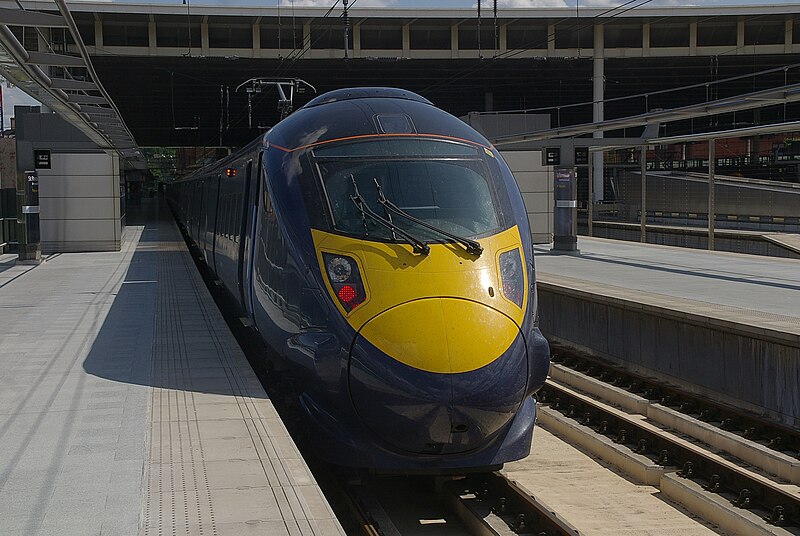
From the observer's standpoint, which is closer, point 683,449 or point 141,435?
point 141,435

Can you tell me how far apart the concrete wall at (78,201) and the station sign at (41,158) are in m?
2.98

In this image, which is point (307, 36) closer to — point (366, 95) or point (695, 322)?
point (695, 322)

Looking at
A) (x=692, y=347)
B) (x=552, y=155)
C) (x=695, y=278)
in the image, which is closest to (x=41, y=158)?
(x=552, y=155)

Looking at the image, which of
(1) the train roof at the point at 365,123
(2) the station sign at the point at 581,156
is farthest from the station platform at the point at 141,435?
(2) the station sign at the point at 581,156

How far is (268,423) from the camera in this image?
7988 mm

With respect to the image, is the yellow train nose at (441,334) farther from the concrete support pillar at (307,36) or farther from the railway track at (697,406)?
the concrete support pillar at (307,36)

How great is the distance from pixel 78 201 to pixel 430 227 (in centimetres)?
2204

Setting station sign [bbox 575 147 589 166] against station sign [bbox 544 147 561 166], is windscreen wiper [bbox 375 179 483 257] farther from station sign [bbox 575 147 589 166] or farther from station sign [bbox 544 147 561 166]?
station sign [bbox 575 147 589 166]

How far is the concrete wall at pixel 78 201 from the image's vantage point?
27.8 metres

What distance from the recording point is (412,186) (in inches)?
336

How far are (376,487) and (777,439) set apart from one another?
4.36m

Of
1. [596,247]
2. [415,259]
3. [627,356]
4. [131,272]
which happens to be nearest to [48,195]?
[131,272]

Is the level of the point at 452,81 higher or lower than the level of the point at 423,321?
higher

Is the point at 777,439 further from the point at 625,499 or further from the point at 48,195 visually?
the point at 48,195
